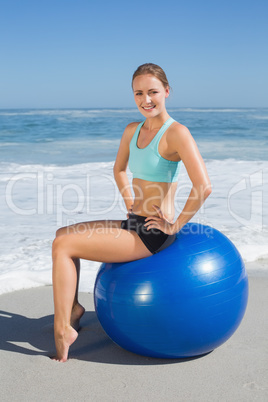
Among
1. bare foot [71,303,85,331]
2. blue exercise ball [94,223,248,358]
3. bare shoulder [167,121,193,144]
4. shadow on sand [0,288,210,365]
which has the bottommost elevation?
shadow on sand [0,288,210,365]

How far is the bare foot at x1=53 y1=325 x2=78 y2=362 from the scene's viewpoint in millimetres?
2729

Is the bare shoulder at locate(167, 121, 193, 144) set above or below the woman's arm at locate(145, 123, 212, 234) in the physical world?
above

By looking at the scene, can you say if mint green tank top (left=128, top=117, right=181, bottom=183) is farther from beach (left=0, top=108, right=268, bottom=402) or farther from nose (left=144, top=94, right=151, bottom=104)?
beach (left=0, top=108, right=268, bottom=402)

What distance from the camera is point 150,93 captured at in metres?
2.83

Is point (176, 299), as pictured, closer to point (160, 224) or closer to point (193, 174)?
point (160, 224)

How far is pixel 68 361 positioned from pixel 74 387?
0.30 meters

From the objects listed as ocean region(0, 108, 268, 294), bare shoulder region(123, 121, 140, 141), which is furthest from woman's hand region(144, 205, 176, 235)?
ocean region(0, 108, 268, 294)

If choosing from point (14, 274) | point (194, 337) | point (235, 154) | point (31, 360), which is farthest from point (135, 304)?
point (235, 154)

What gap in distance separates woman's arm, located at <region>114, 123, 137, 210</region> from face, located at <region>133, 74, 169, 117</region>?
276mm

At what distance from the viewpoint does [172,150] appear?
107 inches

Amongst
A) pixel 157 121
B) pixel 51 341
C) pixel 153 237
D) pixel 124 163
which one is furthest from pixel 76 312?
pixel 157 121

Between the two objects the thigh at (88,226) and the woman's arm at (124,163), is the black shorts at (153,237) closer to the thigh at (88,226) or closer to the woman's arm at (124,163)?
the thigh at (88,226)

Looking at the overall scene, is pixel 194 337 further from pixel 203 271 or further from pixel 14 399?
pixel 14 399

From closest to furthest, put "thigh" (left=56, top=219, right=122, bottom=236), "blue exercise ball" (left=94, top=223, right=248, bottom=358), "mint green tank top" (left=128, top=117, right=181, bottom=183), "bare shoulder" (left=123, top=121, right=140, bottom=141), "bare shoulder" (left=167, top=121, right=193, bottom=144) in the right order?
"blue exercise ball" (left=94, top=223, right=248, bottom=358) → "bare shoulder" (left=167, top=121, right=193, bottom=144) → "mint green tank top" (left=128, top=117, right=181, bottom=183) → "thigh" (left=56, top=219, right=122, bottom=236) → "bare shoulder" (left=123, top=121, right=140, bottom=141)
